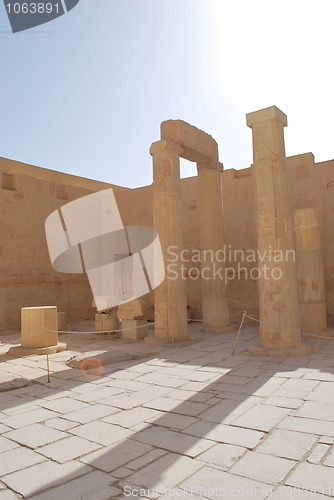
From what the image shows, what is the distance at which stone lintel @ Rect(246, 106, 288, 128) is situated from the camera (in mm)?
7867

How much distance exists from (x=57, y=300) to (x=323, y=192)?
9233 millimetres

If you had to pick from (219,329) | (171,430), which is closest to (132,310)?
(219,329)

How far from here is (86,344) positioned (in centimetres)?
953

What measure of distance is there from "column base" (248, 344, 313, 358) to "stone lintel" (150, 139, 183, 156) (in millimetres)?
4947

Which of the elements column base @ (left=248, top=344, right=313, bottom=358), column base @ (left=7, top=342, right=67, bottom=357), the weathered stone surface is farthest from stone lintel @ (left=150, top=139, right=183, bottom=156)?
column base @ (left=7, top=342, right=67, bottom=357)

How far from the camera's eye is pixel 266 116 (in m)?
7.93

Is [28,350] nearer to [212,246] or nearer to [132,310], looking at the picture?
[132,310]

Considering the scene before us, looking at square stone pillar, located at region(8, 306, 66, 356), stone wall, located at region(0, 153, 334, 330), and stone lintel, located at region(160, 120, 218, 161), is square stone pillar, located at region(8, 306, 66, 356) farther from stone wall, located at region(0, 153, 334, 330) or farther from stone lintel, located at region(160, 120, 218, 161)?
stone lintel, located at region(160, 120, 218, 161)

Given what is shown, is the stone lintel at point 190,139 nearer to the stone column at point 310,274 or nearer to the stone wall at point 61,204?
the stone wall at point 61,204

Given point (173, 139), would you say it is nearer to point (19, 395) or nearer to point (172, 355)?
point (172, 355)

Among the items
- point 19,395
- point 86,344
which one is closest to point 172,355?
point 86,344

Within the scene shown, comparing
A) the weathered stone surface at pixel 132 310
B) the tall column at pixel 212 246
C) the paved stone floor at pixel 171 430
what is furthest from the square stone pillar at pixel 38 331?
the tall column at pixel 212 246

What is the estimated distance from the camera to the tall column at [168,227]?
9242 millimetres

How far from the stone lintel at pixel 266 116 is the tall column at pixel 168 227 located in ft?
6.99
